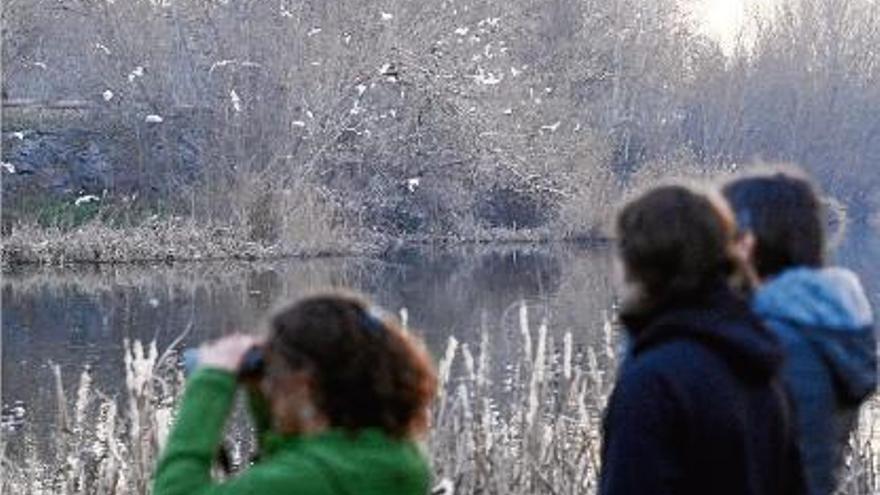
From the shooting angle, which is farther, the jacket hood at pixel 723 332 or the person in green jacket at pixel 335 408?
the jacket hood at pixel 723 332

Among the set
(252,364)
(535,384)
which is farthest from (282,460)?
(535,384)

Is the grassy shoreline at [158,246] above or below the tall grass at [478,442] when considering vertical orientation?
above

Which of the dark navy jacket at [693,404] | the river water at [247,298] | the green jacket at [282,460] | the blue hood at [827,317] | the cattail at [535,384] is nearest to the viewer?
the green jacket at [282,460]

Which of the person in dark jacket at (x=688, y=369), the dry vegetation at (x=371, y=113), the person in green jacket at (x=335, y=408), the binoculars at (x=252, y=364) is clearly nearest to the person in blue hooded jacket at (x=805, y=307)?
the person in dark jacket at (x=688, y=369)

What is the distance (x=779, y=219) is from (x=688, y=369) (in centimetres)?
50

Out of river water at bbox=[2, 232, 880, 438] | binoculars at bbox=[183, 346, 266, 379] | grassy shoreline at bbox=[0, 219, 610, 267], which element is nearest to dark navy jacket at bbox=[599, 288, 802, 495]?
binoculars at bbox=[183, 346, 266, 379]

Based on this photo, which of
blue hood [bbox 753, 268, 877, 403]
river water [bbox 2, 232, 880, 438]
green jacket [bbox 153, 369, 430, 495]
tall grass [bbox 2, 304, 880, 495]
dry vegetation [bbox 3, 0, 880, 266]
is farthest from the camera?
dry vegetation [bbox 3, 0, 880, 266]

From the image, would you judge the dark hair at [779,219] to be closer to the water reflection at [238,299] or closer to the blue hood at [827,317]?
the blue hood at [827,317]

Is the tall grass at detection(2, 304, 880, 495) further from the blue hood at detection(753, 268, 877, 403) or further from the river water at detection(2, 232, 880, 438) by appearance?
the river water at detection(2, 232, 880, 438)

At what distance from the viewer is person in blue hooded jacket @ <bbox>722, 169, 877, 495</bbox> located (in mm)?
2838

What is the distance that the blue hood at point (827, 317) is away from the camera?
9.27ft

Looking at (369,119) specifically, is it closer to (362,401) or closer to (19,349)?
(19,349)

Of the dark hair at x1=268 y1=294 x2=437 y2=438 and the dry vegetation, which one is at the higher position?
the dry vegetation

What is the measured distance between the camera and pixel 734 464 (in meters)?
2.52
